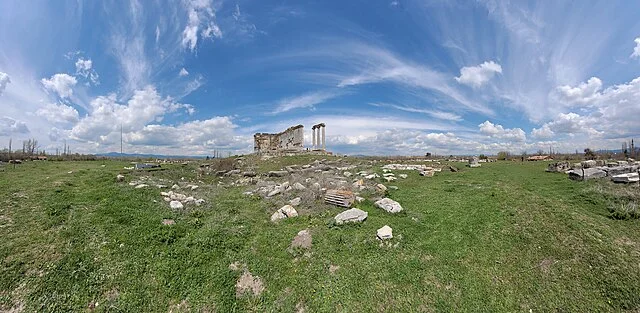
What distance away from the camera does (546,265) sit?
719 cm

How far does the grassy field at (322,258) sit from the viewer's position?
6.25 meters

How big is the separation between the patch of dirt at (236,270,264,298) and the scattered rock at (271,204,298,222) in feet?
11.3

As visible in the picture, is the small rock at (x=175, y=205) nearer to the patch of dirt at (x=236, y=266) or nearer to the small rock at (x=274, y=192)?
the small rock at (x=274, y=192)

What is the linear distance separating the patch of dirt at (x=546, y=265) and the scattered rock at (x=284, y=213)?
7975 mm

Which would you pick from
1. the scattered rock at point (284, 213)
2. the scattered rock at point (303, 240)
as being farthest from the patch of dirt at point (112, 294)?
the scattered rock at point (284, 213)

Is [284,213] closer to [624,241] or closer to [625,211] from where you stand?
[624,241]

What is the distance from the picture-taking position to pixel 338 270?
7.29 meters

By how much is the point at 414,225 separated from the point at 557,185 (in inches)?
385

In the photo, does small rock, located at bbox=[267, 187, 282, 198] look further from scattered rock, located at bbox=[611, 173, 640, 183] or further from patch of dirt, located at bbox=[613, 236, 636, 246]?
scattered rock, located at bbox=[611, 173, 640, 183]

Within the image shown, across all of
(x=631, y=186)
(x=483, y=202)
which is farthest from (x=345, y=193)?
(x=631, y=186)

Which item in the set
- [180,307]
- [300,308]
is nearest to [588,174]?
[300,308]

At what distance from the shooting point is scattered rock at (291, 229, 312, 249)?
8470 mm

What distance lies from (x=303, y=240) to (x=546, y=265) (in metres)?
6.94

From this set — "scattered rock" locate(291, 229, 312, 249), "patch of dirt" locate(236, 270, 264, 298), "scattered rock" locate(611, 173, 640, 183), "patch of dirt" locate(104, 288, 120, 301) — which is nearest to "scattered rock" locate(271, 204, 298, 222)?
"scattered rock" locate(291, 229, 312, 249)
